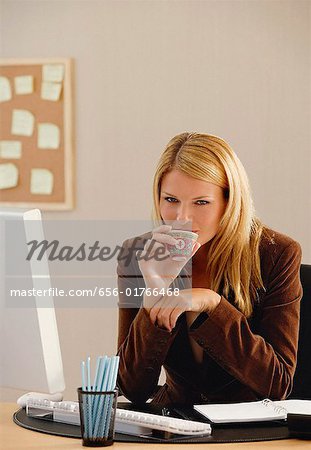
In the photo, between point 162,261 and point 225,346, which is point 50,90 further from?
point 225,346

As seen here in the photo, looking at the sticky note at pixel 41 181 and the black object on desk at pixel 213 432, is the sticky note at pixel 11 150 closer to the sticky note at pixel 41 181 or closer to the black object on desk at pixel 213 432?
the sticky note at pixel 41 181

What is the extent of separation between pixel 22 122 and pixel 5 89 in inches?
6.4

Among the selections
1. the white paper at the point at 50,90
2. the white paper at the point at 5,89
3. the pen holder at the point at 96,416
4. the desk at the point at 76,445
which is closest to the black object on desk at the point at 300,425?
the desk at the point at 76,445

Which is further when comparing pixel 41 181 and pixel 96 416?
pixel 41 181

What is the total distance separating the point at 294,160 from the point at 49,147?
1.05 m

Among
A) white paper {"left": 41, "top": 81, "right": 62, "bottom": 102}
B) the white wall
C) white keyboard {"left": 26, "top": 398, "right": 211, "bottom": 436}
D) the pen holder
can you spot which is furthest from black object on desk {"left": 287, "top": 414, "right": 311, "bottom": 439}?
white paper {"left": 41, "top": 81, "right": 62, "bottom": 102}

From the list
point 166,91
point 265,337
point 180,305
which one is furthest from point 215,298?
point 166,91

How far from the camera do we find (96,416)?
4.58ft

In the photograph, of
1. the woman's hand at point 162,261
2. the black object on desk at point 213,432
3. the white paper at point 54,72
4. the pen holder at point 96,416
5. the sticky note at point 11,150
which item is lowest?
the black object on desk at point 213,432

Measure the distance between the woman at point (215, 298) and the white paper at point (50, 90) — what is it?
1.52 meters

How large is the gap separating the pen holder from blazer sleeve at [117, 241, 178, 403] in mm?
415

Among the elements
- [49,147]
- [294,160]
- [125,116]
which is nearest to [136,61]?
[125,116]

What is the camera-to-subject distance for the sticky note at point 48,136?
3.46 m

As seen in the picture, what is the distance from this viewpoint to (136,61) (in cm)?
341
